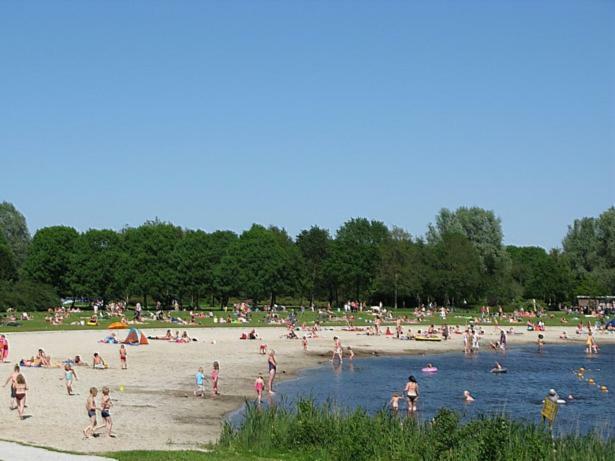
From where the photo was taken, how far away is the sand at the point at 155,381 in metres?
23.0

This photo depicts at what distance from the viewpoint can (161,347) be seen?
172ft

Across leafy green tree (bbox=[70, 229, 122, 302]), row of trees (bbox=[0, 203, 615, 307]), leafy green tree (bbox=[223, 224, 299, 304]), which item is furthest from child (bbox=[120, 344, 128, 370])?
leafy green tree (bbox=[223, 224, 299, 304])

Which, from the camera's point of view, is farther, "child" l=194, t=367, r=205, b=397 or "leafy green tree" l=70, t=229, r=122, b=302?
"leafy green tree" l=70, t=229, r=122, b=302

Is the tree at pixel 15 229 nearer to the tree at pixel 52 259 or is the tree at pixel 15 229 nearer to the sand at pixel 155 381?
the tree at pixel 52 259

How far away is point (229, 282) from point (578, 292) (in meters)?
47.9

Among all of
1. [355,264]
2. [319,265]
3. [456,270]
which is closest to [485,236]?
[456,270]

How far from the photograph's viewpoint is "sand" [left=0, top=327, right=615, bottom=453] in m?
23.0

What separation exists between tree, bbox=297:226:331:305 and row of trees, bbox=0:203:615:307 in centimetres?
23

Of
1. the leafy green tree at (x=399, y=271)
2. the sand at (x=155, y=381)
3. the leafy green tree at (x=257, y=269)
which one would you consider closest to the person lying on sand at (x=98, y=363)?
the sand at (x=155, y=381)

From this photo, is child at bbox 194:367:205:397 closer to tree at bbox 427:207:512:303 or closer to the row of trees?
the row of trees

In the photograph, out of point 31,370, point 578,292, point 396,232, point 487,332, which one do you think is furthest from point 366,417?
point 396,232

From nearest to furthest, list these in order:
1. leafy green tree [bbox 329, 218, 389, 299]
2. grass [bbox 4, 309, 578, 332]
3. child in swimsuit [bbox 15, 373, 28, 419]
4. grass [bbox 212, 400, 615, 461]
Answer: grass [bbox 212, 400, 615, 461] < child in swimsuit [bbox 15, 373, 28, 419] < grass [bbox 4, 309, 578, 332] < leafy green tree [bbox 329, 218, 389, 299]

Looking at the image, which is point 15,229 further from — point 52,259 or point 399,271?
point 399,271

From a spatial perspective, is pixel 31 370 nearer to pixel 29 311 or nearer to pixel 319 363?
pixel 319 363
